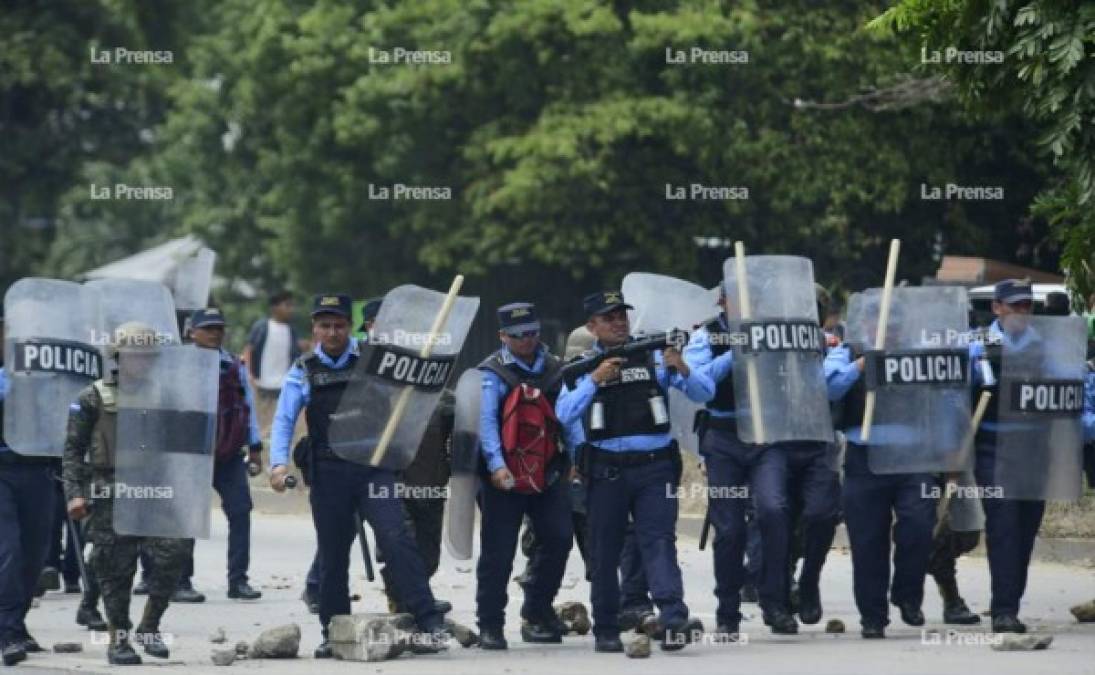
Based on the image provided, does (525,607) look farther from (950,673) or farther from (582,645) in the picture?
(950,673)

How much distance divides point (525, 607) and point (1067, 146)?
12.4ft

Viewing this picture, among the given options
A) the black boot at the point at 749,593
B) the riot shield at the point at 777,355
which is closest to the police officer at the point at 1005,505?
the riot shield at the point at 777,355

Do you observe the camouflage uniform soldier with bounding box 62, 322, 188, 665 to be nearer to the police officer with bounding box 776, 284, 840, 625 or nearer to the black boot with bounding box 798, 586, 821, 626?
the police officer with bounding box 776, 284, 840, 625

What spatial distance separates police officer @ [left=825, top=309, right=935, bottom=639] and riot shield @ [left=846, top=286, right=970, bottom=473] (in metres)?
0.09

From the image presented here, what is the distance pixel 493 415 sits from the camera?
40.8ft

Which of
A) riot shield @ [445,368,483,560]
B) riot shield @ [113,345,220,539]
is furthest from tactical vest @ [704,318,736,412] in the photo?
riot shield @ [113,345,220,539]

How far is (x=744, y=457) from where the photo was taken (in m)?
12.9

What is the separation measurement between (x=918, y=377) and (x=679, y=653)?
2.03 metres

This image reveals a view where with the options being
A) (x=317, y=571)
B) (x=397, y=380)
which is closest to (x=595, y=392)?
(x=397, y=380)

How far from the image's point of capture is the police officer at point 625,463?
40.3ft

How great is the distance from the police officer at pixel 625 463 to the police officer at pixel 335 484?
0.91 m

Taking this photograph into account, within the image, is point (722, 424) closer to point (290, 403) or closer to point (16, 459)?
point (290, 403)

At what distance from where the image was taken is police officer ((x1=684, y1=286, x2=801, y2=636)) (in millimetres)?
12789

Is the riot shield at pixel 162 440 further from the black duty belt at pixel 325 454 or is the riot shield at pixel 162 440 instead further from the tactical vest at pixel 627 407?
the tactical vest at pixel 627 407
